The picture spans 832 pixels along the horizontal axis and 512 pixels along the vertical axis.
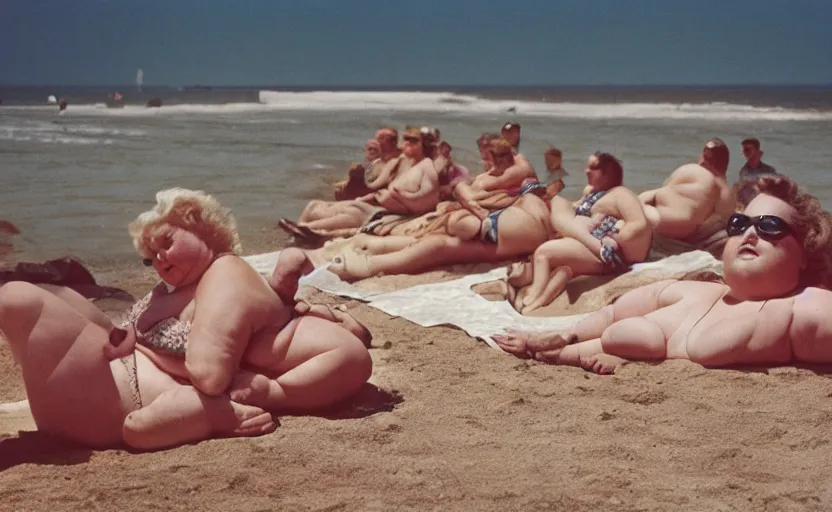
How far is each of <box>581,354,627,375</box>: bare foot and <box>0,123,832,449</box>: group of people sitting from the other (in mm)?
11

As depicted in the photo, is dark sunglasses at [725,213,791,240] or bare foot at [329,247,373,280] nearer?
dark sunglasses at [725,213,791,240]

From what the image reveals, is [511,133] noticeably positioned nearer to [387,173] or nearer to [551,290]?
[387,173]

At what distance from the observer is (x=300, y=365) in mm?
3840

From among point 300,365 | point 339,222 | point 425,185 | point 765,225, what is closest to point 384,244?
point 425,185

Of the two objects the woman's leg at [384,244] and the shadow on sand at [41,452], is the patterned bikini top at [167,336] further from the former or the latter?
the woman's leg at [384,244]

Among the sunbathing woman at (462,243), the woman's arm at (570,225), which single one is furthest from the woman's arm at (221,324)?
the sunbathing woman at (462,243)

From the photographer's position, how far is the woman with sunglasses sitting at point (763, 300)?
4410 mm

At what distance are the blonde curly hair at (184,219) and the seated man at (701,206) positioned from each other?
421 centimetres

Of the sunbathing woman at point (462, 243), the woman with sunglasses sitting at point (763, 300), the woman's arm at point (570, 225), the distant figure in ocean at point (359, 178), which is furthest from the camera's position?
the distant figure in ocean at point (359, 178)

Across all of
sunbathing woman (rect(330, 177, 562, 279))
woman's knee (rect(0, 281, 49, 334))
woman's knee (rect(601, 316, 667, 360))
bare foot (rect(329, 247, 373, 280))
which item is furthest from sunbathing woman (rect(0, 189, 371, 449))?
bare foot (rect(329, 247, 373, 280))

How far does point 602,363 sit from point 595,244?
1780 millimetres

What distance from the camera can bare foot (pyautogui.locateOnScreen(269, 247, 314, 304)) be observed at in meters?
3.76

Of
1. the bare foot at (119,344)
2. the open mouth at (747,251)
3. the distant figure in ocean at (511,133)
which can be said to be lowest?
the bare foot at (119,344)

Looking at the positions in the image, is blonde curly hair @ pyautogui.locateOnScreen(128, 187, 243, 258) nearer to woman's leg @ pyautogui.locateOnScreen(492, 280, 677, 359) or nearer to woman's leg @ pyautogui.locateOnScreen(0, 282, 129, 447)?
woman's leg @ pyautogui.locateOnScreen(0, 282, 129, 447)
